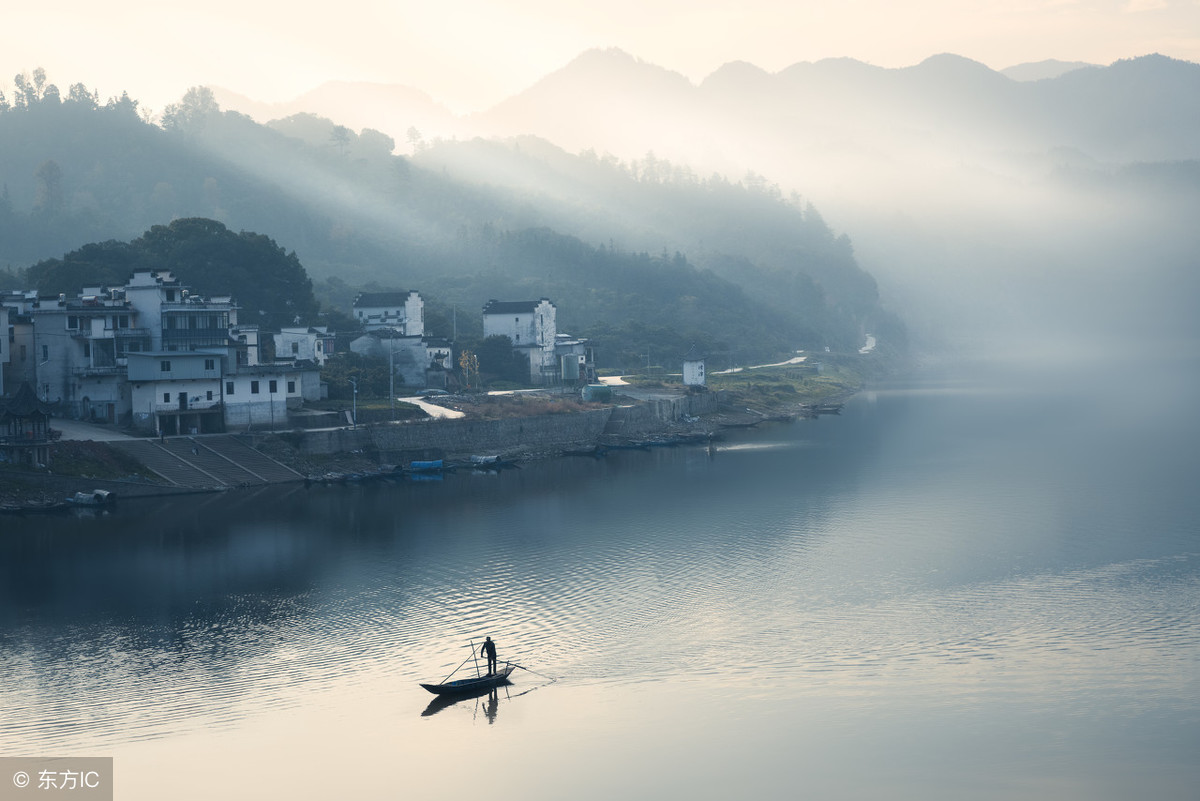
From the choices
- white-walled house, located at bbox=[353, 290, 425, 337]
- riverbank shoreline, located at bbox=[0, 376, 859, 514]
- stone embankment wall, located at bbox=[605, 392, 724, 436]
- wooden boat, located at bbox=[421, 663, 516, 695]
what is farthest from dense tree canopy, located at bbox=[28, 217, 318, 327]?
wooden boat, located at bbox=[421, 663, 516, 695]

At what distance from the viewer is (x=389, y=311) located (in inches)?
4461

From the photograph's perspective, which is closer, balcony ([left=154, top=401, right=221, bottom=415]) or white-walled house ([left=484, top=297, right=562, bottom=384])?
balcony ([left=154, top=401, right=221, bottom=415])

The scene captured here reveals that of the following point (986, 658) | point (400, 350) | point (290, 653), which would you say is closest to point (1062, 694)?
point (986, 658)

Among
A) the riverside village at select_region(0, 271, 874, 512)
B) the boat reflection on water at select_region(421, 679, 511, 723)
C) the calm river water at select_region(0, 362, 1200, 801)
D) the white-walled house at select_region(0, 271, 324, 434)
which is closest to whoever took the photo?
the calm river water at select_region(0, 362, 1200, 801)

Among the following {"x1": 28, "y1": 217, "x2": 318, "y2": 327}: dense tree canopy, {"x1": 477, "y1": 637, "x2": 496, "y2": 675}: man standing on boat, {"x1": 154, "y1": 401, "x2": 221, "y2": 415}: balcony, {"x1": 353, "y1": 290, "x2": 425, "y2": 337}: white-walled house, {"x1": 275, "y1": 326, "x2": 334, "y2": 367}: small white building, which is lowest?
{"x1": 477, "y1": 637, "x2": 496, "y2": 675}: man standing on boat

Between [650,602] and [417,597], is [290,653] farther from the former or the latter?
[650,602]

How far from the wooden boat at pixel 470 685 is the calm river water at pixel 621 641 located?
0.49 meters

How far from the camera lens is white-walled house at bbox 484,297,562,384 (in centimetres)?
11244

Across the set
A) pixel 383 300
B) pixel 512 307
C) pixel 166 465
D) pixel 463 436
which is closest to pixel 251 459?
pixel 166 465

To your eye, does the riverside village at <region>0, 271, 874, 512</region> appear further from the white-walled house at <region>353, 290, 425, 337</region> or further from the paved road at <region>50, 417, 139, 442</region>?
the white-walled house at <region>353, 290, 425, 337</region>

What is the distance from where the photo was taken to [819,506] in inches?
2655

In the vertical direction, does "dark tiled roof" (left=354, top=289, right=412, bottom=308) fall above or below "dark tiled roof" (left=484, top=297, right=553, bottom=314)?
above

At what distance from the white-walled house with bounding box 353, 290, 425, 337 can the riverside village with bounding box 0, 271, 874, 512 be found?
1345cm

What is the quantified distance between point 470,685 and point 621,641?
24.2 ft
